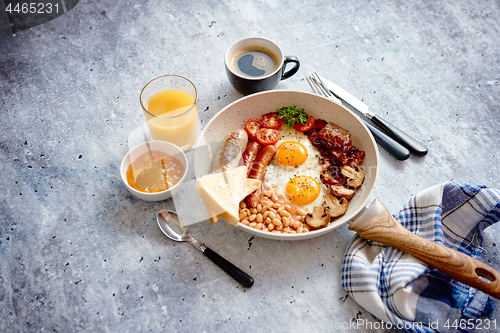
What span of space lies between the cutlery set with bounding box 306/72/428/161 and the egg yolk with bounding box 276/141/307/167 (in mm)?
387

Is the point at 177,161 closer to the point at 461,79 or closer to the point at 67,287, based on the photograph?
the point at 67,287

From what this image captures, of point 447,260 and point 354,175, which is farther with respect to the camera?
point 354,175

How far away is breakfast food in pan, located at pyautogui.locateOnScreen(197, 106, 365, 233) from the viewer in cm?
190

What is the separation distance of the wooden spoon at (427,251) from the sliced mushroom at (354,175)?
0.18 metres

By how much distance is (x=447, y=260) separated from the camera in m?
1.61

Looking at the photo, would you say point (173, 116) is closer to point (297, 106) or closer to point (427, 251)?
point (297, 106)

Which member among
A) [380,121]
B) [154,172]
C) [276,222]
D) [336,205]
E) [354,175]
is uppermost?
[380,121]

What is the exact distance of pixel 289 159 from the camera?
6.89 ft

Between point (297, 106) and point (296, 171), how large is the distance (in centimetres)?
44

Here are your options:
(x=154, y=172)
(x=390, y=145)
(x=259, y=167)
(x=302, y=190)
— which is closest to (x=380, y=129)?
(x=390, y=145)

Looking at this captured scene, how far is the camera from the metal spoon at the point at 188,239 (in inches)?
71.5

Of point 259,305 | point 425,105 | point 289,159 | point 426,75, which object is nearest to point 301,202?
point 289,159

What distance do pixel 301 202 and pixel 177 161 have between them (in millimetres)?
755

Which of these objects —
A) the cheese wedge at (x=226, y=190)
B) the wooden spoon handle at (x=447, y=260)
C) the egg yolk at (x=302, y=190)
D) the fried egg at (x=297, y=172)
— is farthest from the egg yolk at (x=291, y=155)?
the wooden spoon handle at (x=447, y=260)
